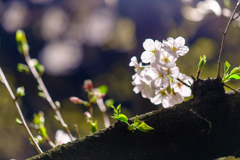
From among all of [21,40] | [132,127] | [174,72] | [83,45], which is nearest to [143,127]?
[132,127]

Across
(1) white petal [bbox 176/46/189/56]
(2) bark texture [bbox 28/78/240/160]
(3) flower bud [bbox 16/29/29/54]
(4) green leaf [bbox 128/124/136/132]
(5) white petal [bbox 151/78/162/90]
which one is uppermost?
(3) flower bud [bbox 16/29/29/54]

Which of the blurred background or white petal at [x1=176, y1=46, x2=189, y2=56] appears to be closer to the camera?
white petal at [x1=176, y1=46, x2=189, y2=56]

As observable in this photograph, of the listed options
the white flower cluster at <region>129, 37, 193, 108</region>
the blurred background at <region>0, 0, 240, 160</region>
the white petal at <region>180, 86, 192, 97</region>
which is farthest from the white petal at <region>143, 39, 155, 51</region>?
the blurred background at <region>0, 0, 240, 160</region>

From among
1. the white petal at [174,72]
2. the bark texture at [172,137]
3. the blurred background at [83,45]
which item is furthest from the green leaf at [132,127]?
the blurred background at [83,45]

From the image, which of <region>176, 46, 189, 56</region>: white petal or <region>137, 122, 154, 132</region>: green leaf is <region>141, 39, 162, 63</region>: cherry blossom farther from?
<region>137, 122, 154, 132</region>: green leaf

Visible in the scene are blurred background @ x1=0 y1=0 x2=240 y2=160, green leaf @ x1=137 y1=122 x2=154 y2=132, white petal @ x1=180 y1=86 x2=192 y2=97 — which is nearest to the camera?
green leaf @ x1=137 y1=122 x2=154 y2=132

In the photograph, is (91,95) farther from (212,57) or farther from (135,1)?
(212,57)

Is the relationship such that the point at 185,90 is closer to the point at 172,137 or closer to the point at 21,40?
the point at 172,137
